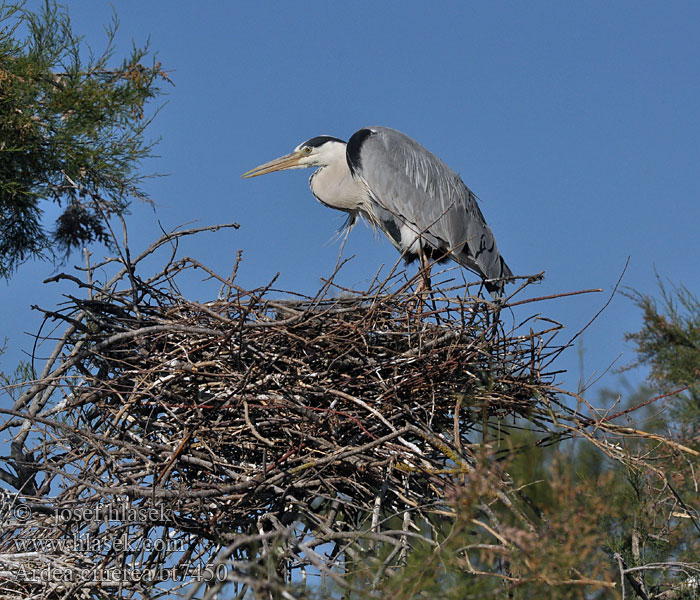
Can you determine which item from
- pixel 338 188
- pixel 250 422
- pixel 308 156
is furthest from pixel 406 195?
pixel 250 422

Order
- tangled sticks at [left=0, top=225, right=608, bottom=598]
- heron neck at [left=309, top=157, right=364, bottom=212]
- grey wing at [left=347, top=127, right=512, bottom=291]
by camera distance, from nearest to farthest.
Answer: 1. tangled sticks at [left=0, top=225, right=608, bottom=598]
2. grey wing at [left=347, top=127, right=512, bottom=291]
3. heron neck at [left=309, top=157, right=364, bottom=212]

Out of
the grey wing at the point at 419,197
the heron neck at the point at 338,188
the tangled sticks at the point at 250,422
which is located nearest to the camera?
the tangled sticks at the point at 250,422

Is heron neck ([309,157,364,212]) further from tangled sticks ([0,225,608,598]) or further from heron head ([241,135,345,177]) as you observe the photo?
tangled sticks ([0,225,608,598])

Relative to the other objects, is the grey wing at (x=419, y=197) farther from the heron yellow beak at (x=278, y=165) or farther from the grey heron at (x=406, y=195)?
the heron yellow beak at (x=278, y=165)

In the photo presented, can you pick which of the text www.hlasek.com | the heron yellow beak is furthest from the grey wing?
the text www.hlasek.com

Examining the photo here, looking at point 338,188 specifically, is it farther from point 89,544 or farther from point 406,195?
point 89,544

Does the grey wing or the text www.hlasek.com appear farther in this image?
the grey wing

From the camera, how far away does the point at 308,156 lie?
213 inches

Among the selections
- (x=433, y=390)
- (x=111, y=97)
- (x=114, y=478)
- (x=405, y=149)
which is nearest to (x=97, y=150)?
(x=111, y=97)

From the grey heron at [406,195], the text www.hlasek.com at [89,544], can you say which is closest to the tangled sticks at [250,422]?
the text www.hlasek.com at [89,544]

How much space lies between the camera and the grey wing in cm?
489

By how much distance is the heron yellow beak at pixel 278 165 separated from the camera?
5352mm

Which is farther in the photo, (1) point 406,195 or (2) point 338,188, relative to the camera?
(2) point 338,188

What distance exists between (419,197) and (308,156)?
33.9 inches
